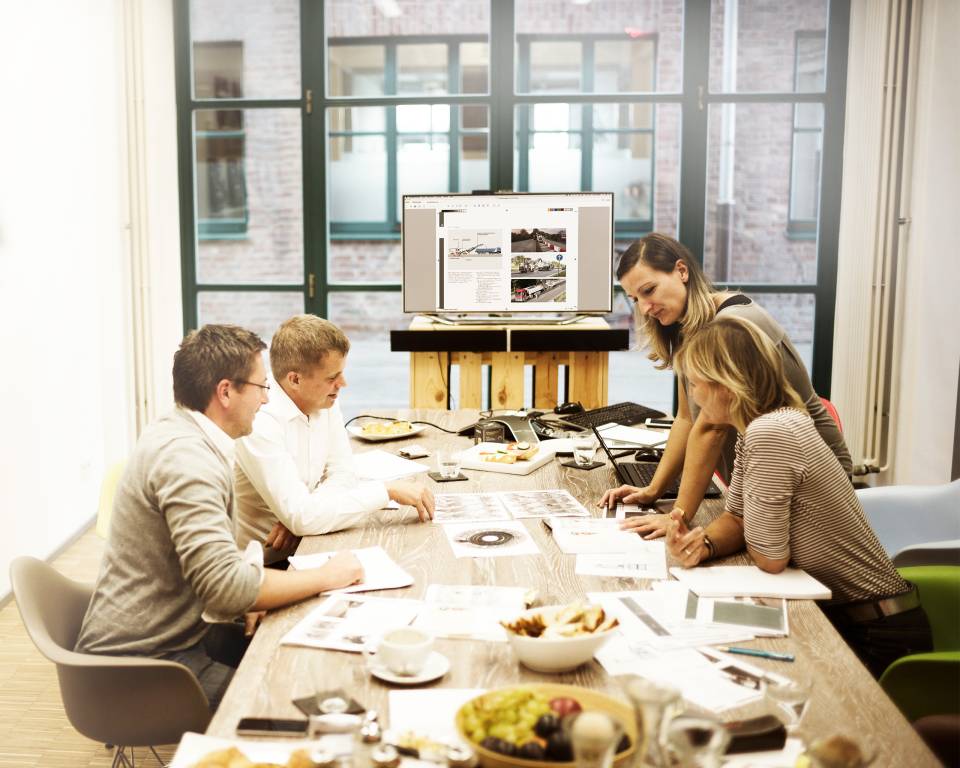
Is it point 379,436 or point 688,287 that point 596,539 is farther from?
point 379,436

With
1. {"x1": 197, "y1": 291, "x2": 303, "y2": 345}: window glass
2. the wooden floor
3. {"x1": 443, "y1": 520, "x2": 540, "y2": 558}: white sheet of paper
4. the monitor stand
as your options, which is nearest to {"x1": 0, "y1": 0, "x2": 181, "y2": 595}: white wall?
the wooden floor

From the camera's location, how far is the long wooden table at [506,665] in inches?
54.0

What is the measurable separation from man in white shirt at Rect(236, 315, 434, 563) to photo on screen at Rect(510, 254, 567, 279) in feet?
6.30

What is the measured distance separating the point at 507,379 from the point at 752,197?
353cm

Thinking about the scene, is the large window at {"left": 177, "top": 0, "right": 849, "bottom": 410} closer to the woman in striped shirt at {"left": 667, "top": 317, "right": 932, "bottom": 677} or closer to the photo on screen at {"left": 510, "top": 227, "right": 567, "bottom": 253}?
the photo on screen at {"left": 510, "top": 227, "right": 567, "bottom": 253}

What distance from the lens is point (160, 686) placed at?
1.75 meters

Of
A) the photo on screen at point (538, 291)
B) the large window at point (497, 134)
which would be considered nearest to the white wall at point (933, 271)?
the large window at point (497, 134)

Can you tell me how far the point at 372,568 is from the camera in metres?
2.00

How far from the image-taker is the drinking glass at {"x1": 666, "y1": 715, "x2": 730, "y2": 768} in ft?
3.54

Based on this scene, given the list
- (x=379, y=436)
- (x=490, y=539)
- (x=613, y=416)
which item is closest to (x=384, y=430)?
(x=379, y=436)

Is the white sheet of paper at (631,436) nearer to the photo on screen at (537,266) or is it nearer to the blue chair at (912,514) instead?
the blue chair at (912,514)

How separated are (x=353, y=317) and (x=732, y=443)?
8522mm

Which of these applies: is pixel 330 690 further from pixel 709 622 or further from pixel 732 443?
pixel 732 443

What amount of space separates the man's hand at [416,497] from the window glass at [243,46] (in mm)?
5479
